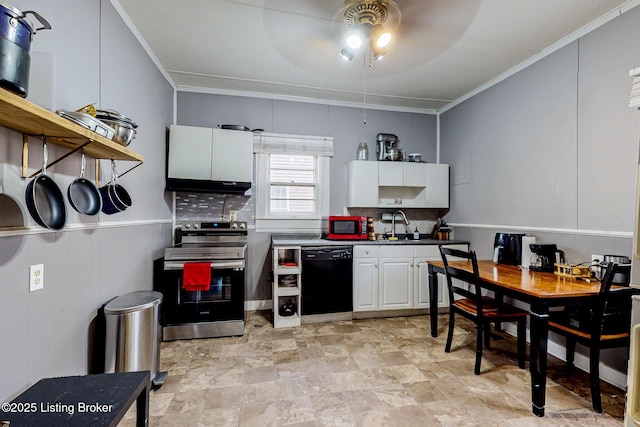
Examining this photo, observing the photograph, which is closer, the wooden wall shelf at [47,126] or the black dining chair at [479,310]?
the wooden wall shelf at [47,126]

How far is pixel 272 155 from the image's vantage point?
3855 mm

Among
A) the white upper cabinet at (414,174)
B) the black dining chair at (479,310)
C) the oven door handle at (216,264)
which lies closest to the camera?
the black dining chair at (479,310)

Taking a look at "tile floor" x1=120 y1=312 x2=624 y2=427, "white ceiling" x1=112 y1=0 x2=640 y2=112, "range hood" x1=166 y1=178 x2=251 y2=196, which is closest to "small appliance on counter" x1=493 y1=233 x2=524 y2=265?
"tile floor" x1=120 y1=312 x2=624 y2=427

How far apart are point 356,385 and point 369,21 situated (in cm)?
274

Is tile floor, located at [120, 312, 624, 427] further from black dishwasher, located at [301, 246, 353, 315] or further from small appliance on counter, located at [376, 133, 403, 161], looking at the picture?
small appliance on counter, located at [376, 133, 403, 161]

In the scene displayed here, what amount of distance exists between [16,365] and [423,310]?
145 inches

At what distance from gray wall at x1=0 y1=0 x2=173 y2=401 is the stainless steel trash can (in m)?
0.13

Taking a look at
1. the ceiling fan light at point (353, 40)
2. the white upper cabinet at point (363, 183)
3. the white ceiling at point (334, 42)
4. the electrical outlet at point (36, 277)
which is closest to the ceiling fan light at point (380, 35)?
the ceiling fan light at point (353, 40)

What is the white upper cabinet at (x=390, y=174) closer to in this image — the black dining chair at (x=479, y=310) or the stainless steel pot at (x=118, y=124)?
the black dining chair at (x=479, y=310)

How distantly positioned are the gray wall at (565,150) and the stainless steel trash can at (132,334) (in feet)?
11.5

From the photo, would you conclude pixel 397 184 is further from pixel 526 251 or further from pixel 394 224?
pixel 526 251

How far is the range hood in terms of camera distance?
10.7 ft

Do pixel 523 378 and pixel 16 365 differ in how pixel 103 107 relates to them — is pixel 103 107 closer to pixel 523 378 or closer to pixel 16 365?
pixel 16 365

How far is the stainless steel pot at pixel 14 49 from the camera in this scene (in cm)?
94
